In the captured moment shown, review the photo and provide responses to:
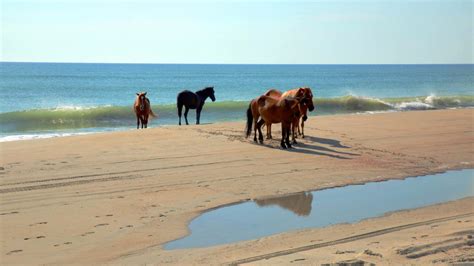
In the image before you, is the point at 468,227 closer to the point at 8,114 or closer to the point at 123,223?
the point at 123,223

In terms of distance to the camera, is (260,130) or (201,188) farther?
(260,130)

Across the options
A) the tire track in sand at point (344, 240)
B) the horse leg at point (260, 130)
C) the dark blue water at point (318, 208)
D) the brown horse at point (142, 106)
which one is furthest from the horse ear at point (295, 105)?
→ the brown horse at point (142, 106)

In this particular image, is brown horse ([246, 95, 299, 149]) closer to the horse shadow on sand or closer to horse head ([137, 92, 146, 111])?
the horse shadow on sand

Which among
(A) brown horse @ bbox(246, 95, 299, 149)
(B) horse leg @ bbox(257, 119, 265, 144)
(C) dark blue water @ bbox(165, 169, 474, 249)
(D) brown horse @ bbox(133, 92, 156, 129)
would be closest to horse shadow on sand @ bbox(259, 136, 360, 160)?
(B) horse leg @ bbox(257, 119, 265, 144)

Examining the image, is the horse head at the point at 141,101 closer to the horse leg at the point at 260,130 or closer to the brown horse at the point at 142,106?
the brown horse at the point at 142,106

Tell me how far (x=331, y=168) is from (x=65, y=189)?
4674mm

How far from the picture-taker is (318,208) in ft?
27.8

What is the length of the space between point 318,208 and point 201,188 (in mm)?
1913

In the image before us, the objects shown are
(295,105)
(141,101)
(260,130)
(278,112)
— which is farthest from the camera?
(141,101)

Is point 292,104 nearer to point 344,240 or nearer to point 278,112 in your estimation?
point 278,112

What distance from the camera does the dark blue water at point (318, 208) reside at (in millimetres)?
7219

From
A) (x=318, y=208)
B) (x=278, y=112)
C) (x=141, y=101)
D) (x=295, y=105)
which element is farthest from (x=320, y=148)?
(x=141, y=101)

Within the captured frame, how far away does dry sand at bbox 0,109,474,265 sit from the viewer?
246 inches

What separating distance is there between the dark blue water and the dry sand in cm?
27
